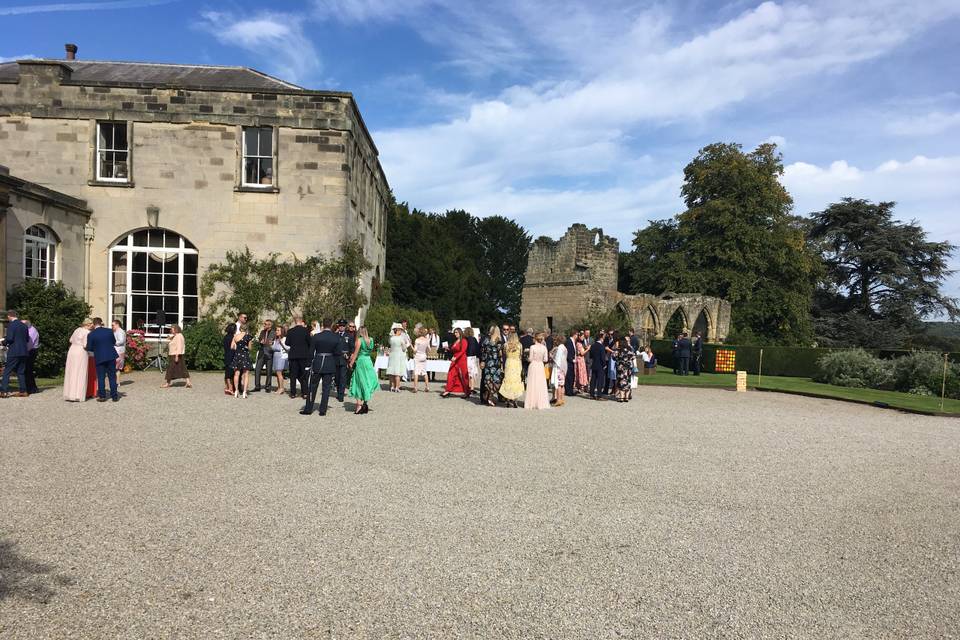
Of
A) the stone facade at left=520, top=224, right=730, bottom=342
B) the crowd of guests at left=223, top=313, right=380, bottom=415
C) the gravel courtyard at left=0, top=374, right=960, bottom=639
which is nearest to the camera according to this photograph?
the gravel courtyard at left=0, top=374, right=960, bottom=639

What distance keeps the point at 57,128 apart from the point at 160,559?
18.4 metres

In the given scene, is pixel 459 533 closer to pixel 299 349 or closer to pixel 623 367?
pixel 299 349

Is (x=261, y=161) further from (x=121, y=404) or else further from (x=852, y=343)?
(x=852, y=343)

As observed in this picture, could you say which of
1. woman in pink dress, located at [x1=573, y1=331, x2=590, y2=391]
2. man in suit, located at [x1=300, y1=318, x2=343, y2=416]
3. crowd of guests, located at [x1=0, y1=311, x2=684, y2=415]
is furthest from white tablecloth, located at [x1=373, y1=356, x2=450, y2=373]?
man in suit, located at [x1=300, y1=318, x2=343, y2=416]

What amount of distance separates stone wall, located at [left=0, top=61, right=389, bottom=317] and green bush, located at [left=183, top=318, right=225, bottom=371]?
6.10 ft

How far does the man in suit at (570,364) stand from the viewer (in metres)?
15.7

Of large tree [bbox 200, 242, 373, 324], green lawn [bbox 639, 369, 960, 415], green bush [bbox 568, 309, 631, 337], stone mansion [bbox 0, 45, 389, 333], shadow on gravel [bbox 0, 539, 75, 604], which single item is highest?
stone mansion [bbox 0, 45, 389, 333]

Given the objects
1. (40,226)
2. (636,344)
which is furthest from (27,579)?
(636,344)

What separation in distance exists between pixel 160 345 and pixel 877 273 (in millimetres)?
41895

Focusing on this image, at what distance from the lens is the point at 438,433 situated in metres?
9.66

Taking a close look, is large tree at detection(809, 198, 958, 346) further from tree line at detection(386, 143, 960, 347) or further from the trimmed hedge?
the trimmed hedge

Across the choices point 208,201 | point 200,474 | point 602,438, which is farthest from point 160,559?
Result: point 208,201

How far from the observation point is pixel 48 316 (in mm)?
15078

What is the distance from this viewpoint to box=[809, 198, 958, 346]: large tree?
42.0m
